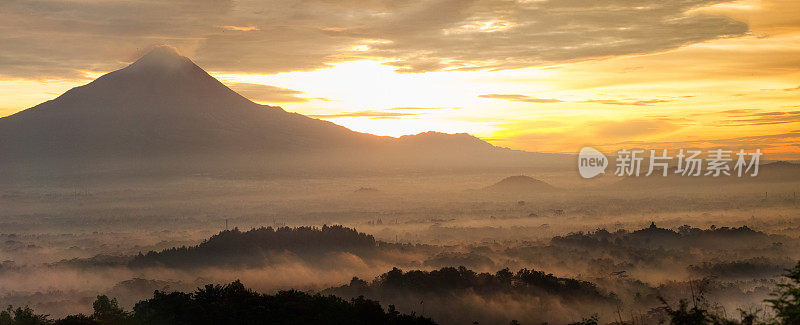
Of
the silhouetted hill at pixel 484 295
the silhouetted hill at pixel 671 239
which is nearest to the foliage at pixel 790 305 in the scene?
the silhouetted hill at pixel 484 295

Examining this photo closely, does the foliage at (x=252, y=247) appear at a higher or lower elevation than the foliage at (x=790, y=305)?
lower

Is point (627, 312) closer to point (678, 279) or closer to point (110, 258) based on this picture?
point (678, 279)

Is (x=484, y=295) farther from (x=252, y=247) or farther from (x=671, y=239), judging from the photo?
(x=671, y=239)

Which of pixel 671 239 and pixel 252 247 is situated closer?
pixel 252 247

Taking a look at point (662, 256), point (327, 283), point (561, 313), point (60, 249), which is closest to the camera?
point (561, 313)

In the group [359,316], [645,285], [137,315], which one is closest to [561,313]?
[645,285]

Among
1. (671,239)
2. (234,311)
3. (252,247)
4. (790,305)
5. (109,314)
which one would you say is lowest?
(671,239)

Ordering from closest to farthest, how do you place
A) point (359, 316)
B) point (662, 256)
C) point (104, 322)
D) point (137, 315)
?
point (104, 322) < point (137, 315) < point (359, 316) < point (662, 256)

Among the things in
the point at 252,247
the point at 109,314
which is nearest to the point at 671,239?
the point at 252,247

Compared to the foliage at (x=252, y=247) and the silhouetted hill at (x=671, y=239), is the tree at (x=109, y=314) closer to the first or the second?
the foliage at (x=252, y=247)

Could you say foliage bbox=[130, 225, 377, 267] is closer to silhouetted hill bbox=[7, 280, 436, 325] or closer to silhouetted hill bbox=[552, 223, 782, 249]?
silhouetted hill bbox=[552, 223, 782, 249]

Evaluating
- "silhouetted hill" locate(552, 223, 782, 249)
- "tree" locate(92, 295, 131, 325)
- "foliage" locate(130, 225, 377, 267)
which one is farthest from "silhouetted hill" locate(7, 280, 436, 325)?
"silhouetted hill" locate(552, 223, 782, 249)
